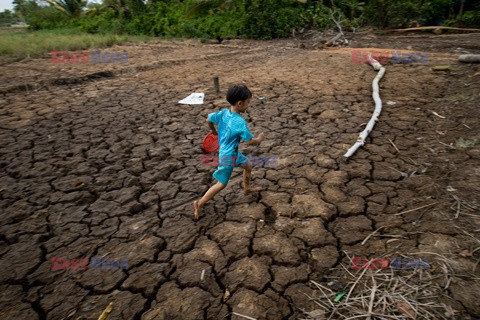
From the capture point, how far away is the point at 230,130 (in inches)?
75.4

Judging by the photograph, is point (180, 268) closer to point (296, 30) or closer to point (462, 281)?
point (462, 281)

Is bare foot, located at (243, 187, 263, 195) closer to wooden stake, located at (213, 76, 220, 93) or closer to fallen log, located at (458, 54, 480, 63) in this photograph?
wooden stake, located at (213, 76, 220, 93)

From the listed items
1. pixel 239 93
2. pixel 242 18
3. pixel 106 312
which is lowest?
pixel 106 312

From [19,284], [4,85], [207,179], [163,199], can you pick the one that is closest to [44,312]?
[19,284]

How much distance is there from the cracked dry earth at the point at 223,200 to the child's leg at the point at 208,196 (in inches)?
3.4

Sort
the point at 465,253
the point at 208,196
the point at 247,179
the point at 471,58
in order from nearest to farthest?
the point at 465,253 → the point at 208,196 → the point at 247,179 → the point at 471,58

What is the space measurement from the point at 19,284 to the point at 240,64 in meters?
6.28

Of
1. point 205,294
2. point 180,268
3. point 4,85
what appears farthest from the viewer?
point 4,85

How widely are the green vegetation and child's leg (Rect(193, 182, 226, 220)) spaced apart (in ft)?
29.5

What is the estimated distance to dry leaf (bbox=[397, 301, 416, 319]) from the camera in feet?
4.44

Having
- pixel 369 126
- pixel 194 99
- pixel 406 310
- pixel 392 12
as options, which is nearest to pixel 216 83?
pixel 194 99

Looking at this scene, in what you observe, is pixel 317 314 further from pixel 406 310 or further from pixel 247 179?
pixel 247 179

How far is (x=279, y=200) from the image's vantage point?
2.32 m

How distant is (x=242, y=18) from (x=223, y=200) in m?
10.7
